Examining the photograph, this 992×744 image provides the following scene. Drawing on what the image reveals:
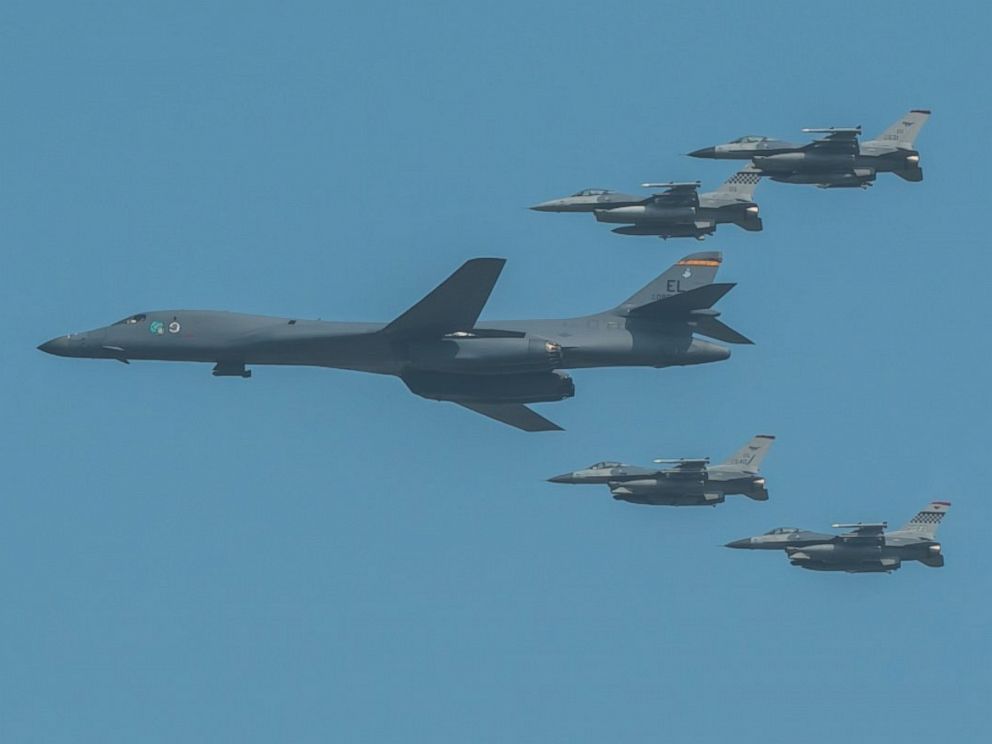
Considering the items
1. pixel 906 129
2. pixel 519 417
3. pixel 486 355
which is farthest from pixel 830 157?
pixel 486 355

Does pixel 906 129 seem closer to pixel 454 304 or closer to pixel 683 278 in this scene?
pixel 683 278

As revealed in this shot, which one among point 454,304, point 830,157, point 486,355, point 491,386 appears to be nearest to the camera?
point 454,304

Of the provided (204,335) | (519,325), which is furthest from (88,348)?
(519,325)

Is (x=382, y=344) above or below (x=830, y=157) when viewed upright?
below

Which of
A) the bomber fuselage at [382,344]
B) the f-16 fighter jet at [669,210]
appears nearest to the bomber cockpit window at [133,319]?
the bomber fuselage at [382,344]

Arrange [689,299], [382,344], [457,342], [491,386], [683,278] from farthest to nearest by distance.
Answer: [683,278]
[491,386]
[689,299]
[382,344]
[457,342]

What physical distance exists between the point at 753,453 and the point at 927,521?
6.01 metres

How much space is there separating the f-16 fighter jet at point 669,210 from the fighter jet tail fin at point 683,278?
2.35 meters

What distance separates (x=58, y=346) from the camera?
57719 millimetres

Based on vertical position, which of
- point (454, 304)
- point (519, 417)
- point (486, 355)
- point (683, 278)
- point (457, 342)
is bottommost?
point (519, 417)

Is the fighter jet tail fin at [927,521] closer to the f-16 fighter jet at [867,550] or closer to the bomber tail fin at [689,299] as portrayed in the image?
the f-16 fighter jet at [867,550]

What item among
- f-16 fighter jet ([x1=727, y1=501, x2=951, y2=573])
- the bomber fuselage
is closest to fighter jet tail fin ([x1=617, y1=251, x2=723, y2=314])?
the bomber fuselage

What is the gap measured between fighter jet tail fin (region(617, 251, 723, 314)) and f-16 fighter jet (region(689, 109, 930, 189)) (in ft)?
11.0

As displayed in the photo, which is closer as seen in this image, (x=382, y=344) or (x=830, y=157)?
(x=382, y=344)
